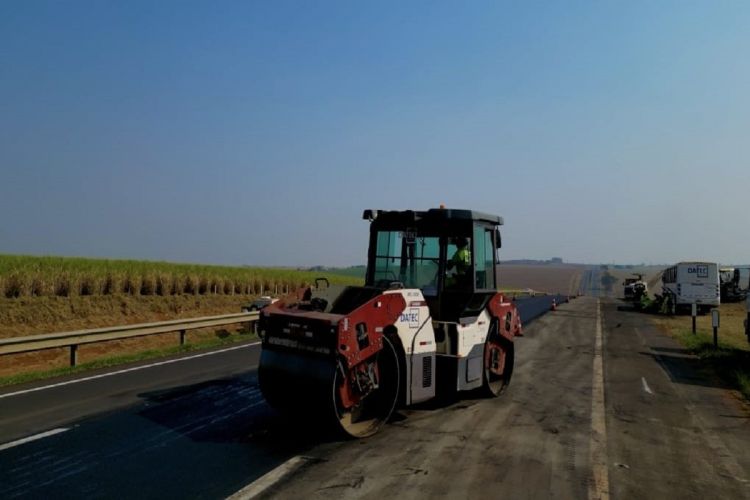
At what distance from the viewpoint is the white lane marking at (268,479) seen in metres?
4.46

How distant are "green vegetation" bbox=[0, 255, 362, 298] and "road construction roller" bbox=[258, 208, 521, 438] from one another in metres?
15.3

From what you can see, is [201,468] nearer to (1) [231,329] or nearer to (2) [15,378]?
(2) [15,378]

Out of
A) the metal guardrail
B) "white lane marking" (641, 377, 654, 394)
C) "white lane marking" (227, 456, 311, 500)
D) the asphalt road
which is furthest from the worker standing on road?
the metal guardrail

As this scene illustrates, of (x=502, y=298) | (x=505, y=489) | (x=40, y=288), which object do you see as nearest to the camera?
(x=505, y=489)

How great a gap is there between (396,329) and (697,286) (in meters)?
31.1

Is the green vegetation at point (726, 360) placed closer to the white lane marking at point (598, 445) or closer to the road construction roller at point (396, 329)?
the white lane marking at point (598, 445)

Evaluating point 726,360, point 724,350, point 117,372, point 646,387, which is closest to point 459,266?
point 646,387

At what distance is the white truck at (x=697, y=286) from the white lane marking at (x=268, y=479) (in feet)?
105

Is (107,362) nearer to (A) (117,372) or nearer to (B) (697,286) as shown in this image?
(A) (117,372)

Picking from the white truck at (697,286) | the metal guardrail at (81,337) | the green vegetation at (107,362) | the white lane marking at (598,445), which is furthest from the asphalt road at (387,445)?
the white truck at (697,286)

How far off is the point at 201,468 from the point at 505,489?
2782 millimetres

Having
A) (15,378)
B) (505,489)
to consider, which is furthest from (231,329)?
(505,489)

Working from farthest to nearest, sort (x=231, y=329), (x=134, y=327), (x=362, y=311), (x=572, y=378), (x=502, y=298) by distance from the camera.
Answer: (x=231, y=329), (x=134, y=327), (x=572, y=378), (x=502, y=298), (x=362, y=311)

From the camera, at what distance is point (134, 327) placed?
1286 centimetres
